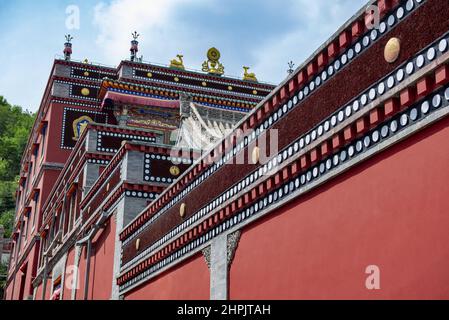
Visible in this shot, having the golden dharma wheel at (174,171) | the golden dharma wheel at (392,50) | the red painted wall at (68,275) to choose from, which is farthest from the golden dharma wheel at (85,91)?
the golden dharma wheel at (392,50)

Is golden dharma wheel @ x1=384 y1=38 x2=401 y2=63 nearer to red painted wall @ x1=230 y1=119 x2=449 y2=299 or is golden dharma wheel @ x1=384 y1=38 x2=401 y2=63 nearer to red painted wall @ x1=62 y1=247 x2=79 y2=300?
red painted wall @ x1=230 y1=119 x2=449 y2=299

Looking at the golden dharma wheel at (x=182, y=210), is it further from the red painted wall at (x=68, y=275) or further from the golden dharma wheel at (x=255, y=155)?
the red painted wall at (x=68, y=275)

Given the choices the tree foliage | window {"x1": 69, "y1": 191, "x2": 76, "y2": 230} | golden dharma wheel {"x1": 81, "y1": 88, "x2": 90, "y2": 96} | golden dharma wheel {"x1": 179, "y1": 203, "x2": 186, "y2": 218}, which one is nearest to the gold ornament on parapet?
golden dharma wheel {"x1": 81, "y1": 88, "x2": 90, "y2": 96}

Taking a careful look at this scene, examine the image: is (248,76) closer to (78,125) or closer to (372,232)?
(78,125)

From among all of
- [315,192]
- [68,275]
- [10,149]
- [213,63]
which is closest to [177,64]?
[213,63]

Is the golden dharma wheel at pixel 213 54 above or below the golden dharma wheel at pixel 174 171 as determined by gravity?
above

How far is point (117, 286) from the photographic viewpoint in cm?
1753

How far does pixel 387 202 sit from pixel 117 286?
11.4 meters

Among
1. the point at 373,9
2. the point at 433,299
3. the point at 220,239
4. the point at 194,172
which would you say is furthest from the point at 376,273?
the point at 194,172

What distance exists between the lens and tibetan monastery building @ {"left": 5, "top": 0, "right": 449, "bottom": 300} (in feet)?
23.1

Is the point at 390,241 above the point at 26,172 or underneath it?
underneath

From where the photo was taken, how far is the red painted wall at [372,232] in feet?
22.0

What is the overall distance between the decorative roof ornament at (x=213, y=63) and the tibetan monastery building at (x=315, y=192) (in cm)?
1605

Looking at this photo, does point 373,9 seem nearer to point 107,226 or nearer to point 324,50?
point 324,50
